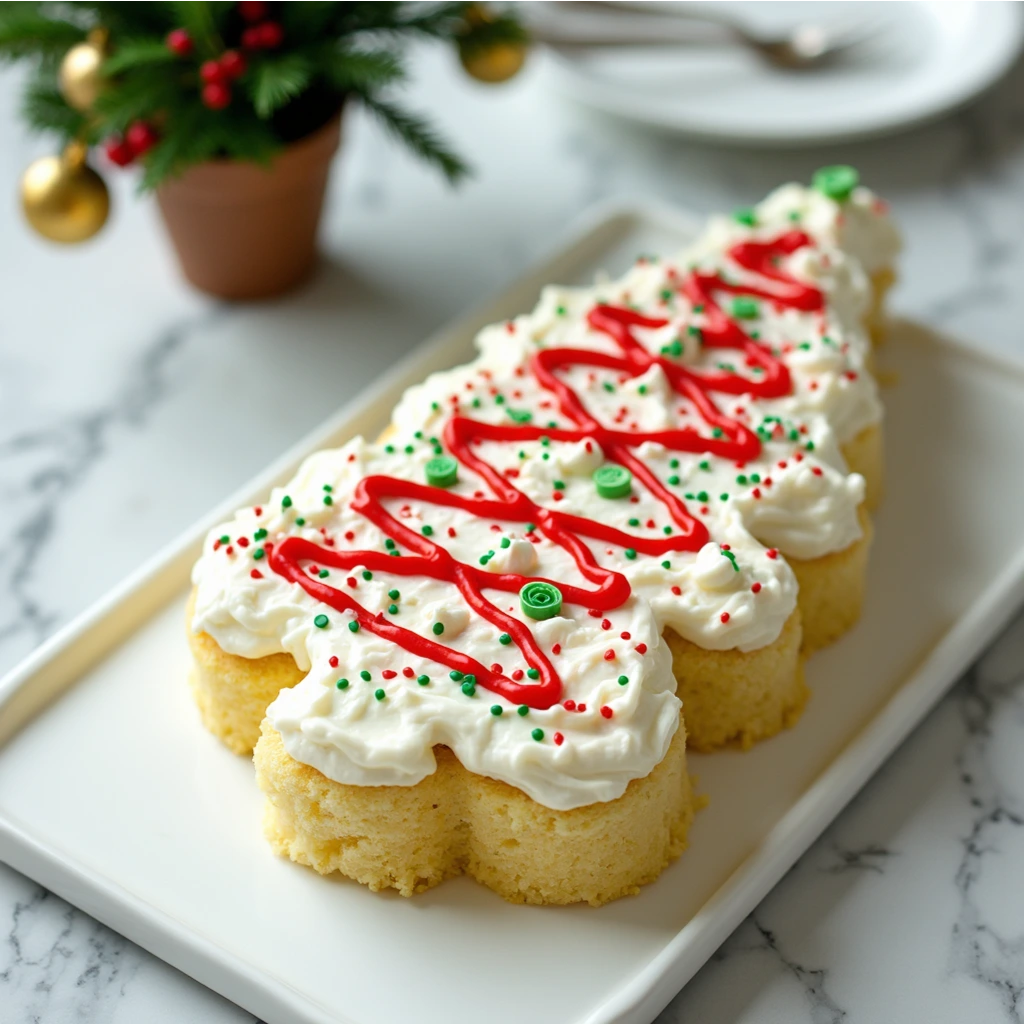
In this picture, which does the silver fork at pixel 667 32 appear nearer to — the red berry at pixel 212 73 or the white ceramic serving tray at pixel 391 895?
the red berry at pixel 212 73

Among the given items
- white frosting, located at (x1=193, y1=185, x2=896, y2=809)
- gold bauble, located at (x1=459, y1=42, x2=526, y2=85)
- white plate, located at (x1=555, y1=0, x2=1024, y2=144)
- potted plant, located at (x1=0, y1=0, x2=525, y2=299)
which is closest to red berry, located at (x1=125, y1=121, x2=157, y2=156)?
potted plant, located at (x1=0, y1=0, x2=525, y2=299)

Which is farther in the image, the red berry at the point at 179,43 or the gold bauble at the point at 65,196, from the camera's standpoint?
the gold bauble at the point at 65,196

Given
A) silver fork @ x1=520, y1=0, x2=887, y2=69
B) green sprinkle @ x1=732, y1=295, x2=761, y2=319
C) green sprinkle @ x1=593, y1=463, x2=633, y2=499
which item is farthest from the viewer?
silver fork @ x1=520, y1=0, x2=887, y2=69

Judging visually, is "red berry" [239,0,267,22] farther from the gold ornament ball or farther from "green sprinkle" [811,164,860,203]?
"green sprinkle" [811,164,860,203]

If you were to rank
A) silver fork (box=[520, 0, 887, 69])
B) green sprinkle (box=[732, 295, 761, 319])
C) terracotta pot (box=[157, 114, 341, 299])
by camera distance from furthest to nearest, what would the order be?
silver fork (box=[520, 0, 887, 69]) → terracotta pot (box=[157, 114, 341, 299]) → green sprinkle (box=[732, 295, 761, 319])

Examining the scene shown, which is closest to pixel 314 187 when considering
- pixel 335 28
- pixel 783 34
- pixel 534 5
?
pixel 335 28

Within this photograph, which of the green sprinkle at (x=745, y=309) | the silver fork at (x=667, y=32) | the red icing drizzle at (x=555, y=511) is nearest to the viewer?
the red icing drizzle at (x=555, y=511)

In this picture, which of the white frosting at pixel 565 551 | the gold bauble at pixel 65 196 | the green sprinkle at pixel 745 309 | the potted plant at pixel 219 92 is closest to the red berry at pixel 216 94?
the potted plant at pixel 219 92
